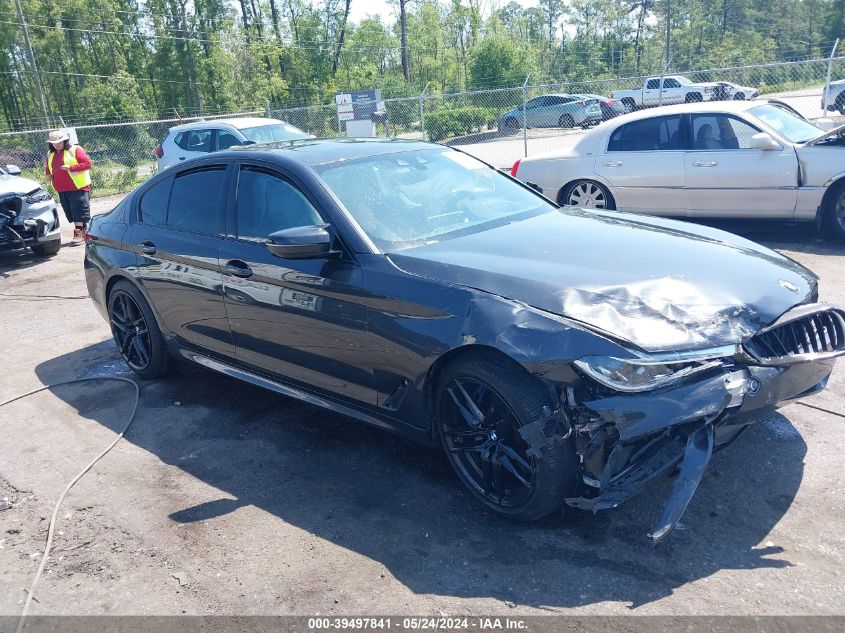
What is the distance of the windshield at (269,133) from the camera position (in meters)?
14.5

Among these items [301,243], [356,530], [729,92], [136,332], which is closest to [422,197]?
[301,243]

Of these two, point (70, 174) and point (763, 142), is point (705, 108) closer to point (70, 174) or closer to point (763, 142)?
point (763, 142)

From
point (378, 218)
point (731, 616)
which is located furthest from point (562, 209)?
point (731, 616)

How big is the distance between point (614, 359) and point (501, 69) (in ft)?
127

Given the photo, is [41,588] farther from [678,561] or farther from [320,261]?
[678,561]

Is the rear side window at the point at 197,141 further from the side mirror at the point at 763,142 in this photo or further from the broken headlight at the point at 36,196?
the side mirror at the point at 763,142

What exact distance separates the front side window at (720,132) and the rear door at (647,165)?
19 cm

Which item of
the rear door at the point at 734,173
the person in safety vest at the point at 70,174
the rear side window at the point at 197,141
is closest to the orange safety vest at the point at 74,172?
the person in safety vest at the point at 70,174

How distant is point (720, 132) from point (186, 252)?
250 inches

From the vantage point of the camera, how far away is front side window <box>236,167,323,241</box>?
4227 millimetres

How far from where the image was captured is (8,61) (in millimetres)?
44812

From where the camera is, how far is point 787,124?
8461 millimetres

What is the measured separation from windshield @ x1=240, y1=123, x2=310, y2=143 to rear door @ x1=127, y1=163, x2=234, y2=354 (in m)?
9.29

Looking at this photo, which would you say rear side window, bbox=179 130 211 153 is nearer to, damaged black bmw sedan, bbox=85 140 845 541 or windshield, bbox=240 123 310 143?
windshield, bbox=240 123 310 143
